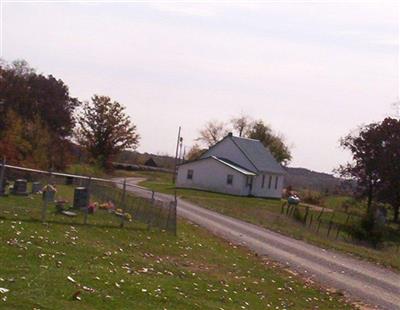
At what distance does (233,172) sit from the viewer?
251 feet

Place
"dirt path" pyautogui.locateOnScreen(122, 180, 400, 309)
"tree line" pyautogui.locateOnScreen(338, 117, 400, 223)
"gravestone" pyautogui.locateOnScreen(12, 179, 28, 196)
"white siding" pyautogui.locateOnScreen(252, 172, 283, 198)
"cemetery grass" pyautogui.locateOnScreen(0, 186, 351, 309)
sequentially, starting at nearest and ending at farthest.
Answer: "cemetery grass" pyautogui.locateOnScreen(0, 186, 351, 309) < "dirt path" pyautogui.locateOnScreen(122, 180, 400, 309) < "gravestone" pyautogui.locateOnScreen(12, 179, 28, 196) < "tree line" pyautogui.locateOnScreen(338, 117, 400, 223) < "white siding" pyautogui.locateOnScreen(252, 172, 283, 198)

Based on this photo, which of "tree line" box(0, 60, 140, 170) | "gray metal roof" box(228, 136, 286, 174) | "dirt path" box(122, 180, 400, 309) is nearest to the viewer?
"dirt path" box(122, 180, 400, 309)

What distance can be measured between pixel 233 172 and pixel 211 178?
256 centimetres

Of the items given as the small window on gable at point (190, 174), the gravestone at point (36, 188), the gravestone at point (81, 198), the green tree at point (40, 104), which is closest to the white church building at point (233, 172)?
the small window on gable at point (190, 174)

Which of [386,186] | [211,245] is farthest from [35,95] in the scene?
[211,245]

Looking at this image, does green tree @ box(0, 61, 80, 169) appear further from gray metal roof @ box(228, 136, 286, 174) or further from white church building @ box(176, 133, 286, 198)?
gray metal roof @ box(228, 136, 286, 174)

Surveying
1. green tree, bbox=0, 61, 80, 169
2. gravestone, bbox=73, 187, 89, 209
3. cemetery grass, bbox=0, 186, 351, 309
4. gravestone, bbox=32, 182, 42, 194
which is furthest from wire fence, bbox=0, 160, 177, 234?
green tree, bbox=0, 61, 80, 169

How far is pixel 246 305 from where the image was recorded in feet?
47.1

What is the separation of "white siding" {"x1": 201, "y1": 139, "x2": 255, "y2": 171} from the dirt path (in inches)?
1729

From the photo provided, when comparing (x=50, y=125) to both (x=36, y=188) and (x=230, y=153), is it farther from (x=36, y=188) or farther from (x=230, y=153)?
(x=36, y=188)

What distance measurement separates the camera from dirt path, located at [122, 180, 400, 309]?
2005 cm

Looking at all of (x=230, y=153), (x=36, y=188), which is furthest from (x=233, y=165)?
(x=36, y=188)

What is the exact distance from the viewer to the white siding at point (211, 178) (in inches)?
3002

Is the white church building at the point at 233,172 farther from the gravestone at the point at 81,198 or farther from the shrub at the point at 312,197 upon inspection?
the gravestone at the point at 81,198
